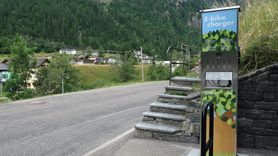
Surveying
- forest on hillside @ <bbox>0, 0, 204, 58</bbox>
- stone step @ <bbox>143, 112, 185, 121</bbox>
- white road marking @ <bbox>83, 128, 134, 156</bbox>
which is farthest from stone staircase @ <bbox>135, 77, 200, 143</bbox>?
forest on hillside @ <bbox>0, 0, 204, 58</bbox>

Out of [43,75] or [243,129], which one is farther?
[43,75]

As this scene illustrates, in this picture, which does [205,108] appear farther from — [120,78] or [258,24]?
[120,78]

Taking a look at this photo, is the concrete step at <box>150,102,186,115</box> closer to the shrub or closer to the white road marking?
the white road marking

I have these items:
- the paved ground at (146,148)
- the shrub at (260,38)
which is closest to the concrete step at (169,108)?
the paved ground at (146,148)

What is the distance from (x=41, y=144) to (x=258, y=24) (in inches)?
181

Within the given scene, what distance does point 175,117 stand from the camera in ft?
21.6

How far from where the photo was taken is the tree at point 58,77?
42.3m

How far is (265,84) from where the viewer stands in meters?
5.47

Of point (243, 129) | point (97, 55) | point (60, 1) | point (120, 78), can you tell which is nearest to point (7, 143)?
point (243, 129)

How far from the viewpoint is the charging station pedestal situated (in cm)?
474

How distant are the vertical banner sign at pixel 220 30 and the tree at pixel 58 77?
36.1m

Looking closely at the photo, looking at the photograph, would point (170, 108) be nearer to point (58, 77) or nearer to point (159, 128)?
point (159, 128)

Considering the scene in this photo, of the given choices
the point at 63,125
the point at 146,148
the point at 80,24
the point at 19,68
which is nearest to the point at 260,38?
the point at 146,148

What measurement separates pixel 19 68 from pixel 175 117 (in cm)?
2725
